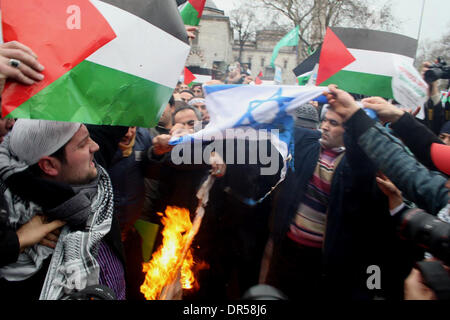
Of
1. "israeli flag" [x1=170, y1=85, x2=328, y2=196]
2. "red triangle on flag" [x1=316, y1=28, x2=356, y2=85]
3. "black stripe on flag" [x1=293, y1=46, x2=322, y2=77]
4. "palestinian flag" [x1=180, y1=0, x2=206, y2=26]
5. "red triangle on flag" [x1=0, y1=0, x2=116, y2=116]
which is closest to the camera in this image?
"red triangle on flag" [x1=0, y1=0, x2=116, y2=116]

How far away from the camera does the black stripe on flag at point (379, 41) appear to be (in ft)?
8.61

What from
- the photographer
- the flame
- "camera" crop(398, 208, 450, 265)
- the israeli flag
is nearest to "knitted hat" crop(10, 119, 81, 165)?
the israeli flag

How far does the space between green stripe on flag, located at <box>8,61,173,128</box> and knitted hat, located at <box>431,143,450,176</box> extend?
1.63 meters

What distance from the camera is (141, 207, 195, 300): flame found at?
2.54 m

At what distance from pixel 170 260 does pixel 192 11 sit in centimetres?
203

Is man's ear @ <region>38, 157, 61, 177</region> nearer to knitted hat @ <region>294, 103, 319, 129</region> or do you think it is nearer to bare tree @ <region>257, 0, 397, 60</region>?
knitted hat @ <region>294, 103, 319, 129</region>

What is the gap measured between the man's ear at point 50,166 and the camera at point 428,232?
1.71m

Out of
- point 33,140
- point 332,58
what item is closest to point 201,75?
point 332,58

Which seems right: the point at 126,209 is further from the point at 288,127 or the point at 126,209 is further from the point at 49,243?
the point at 288,127

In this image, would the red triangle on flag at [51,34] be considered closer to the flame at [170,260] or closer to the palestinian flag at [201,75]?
the flame at [170,260]

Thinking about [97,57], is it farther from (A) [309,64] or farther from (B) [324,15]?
(B) [324,15]

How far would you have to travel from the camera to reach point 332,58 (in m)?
2.65
